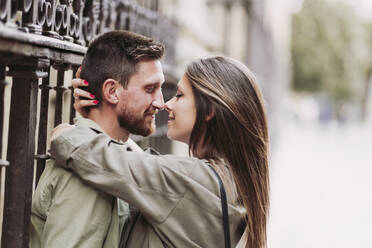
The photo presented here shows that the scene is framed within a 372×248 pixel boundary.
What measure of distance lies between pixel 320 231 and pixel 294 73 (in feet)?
134

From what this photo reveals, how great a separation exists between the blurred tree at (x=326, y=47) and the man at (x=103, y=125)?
44.5 meters

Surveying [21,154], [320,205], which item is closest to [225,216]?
[21,154]

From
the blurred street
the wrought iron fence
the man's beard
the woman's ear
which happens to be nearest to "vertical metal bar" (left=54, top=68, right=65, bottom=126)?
the wrought iron fence

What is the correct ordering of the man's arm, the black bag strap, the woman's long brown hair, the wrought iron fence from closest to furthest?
the wrought iron fence < the man's arm < the black bag strap < the woman's long brown hair

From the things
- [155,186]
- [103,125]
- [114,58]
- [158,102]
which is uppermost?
[114,58]

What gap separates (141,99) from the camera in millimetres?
2609

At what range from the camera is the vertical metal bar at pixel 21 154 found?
227 cm

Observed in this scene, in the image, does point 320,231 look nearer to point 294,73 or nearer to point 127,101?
point 127,101

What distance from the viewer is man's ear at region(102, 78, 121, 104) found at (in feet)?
8.27

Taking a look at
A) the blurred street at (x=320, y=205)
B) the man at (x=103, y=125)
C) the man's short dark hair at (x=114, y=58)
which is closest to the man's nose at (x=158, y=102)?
the man at (x=103, y=125)

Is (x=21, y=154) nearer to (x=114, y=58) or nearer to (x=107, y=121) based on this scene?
(x=107, y=121)

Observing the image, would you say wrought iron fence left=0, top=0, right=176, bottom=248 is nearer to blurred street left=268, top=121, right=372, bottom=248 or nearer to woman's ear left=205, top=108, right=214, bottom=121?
woman's ear left=205, top=108, right=214, bottom=121

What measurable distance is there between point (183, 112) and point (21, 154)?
2.25ft

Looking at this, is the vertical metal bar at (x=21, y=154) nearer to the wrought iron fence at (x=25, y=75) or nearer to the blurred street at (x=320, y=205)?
the wrought iron fence at (x=25, y=75)
